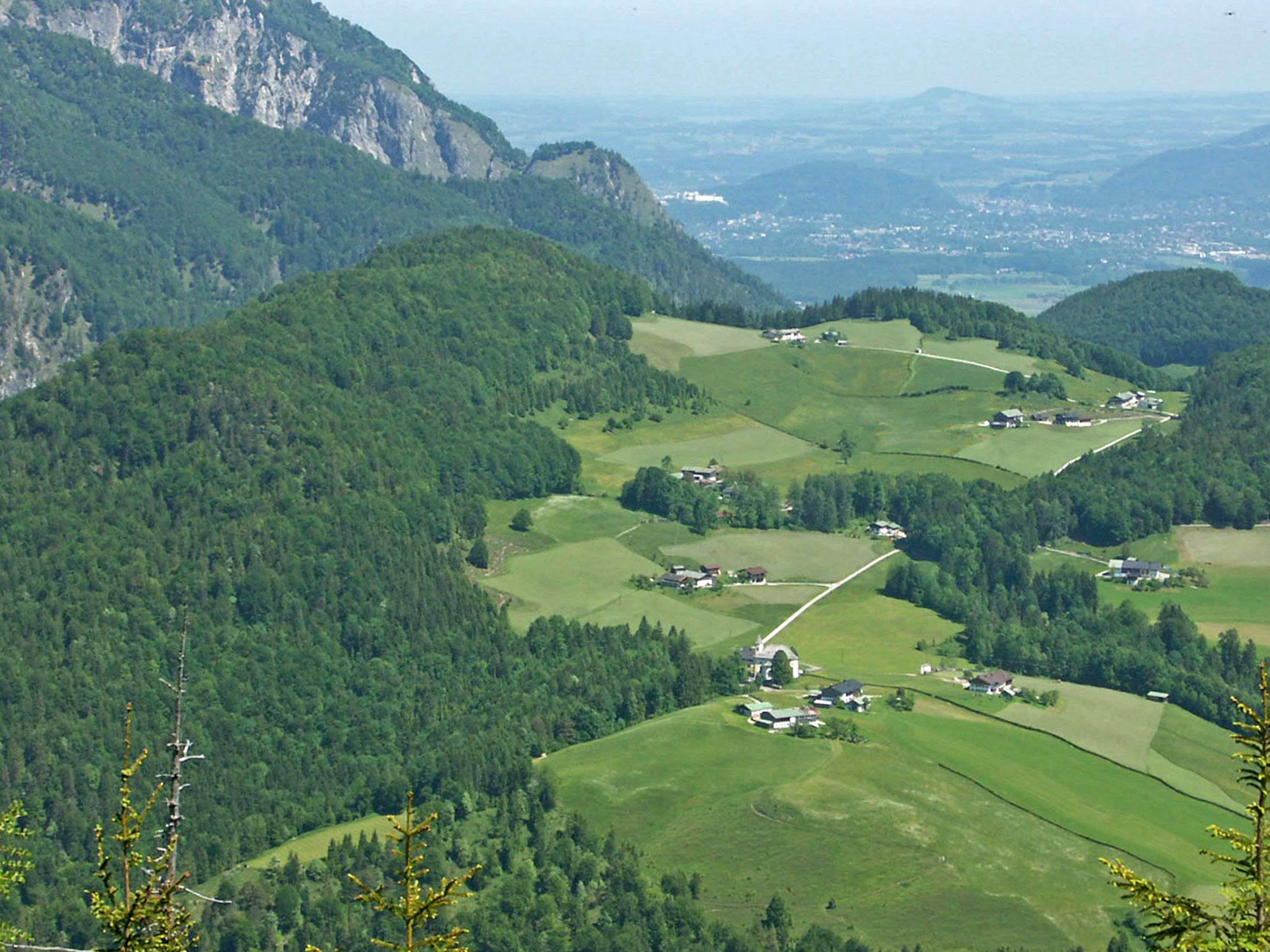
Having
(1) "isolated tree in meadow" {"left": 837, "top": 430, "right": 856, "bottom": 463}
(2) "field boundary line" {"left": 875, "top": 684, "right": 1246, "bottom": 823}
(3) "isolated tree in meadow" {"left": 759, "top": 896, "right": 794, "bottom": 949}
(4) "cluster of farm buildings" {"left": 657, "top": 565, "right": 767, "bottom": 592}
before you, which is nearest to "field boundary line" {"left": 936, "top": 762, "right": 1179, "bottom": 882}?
(2) "field boundary line" {"left": 875, "top": 684, "right": 1246, "bottom": 823}

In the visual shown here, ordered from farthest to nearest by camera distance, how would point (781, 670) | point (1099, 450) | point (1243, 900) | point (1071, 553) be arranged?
point (1099, 450) < point (1071, 553) < point (781, 670) < point (1243, 900)

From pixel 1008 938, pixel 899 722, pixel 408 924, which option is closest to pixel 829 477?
pixel 899 722

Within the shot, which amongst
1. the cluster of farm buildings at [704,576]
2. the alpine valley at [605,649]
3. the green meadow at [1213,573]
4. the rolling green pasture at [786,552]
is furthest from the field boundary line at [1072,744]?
the rolling green pasture at [786,552]

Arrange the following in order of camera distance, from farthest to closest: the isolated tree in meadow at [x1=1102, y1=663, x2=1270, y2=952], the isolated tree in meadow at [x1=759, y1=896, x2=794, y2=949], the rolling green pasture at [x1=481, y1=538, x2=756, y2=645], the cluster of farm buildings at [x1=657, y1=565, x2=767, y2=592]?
the cluster of farm buildings at [x1=657, y1=565, x2=767, y2=592]
the rolling green pasture at [x1=481, y1=538, x2=756, y2=645]
the isolated tree in meadow at [x1=759, y1=896, x2=794, y2=949]
the isolated tree in meadow at [x1=1102, y1=663, x2=1270, y2=952]

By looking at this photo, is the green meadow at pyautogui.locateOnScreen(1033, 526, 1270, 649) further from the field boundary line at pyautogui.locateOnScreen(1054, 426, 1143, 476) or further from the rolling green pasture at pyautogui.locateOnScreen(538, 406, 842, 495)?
the rolling green pasture at pyautogui.locateOnScreen(538, 406, 842, 495)

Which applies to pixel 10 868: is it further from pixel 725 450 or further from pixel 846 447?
pixel 846 447

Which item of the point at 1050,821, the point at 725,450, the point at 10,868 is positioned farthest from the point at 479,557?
the point at 10,868
